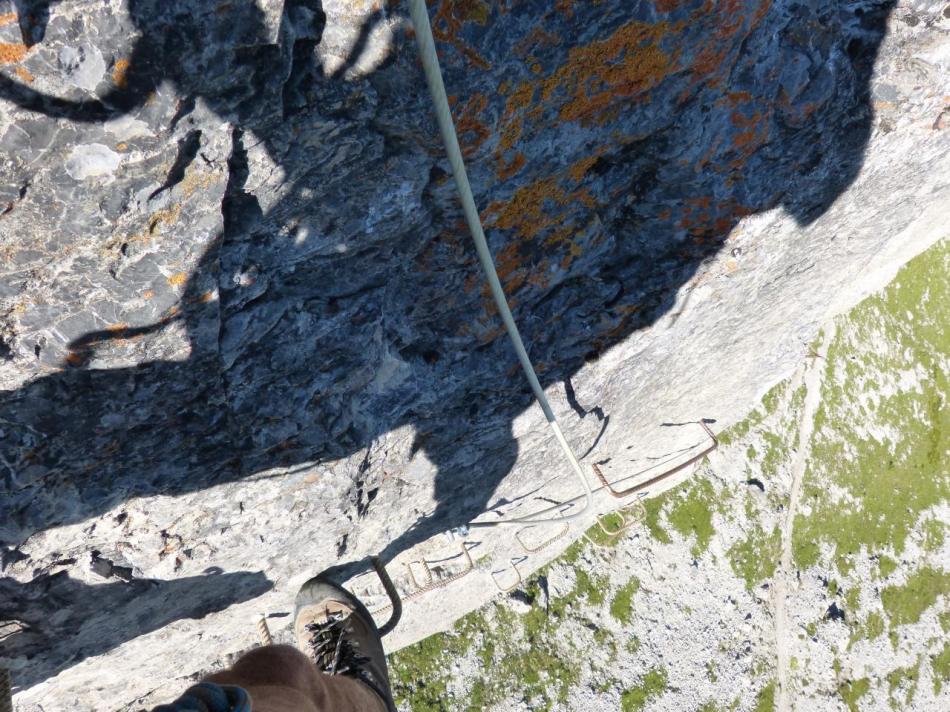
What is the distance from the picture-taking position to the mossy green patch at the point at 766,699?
14750 mm

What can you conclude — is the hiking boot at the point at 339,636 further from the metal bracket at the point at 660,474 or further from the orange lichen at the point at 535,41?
the orange lichen at the point at 535,41

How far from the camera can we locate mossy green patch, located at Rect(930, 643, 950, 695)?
613 inches

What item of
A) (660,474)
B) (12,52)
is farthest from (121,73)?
(660,474)

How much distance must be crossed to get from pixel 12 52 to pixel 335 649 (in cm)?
732

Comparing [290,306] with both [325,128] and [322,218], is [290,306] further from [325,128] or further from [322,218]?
[325,128]

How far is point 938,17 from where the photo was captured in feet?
23.9

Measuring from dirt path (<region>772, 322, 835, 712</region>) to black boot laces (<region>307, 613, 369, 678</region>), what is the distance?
12315mm

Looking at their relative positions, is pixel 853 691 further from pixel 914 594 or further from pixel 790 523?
pixel 790 523

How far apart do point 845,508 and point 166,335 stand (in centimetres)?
1775

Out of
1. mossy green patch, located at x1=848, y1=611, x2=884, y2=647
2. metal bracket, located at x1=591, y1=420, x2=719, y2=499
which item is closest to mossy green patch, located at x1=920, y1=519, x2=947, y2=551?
mossy green patch, located at x1=848, y1=611, x2=884, y2=647

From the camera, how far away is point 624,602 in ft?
47.5

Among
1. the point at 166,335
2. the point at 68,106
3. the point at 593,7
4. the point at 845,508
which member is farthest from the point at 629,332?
the point at 845,508

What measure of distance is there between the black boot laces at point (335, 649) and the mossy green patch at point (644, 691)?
8.95 metres

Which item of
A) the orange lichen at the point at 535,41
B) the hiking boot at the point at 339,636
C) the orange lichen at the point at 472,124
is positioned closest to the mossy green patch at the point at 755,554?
the hiking boot at the point at 339,636
